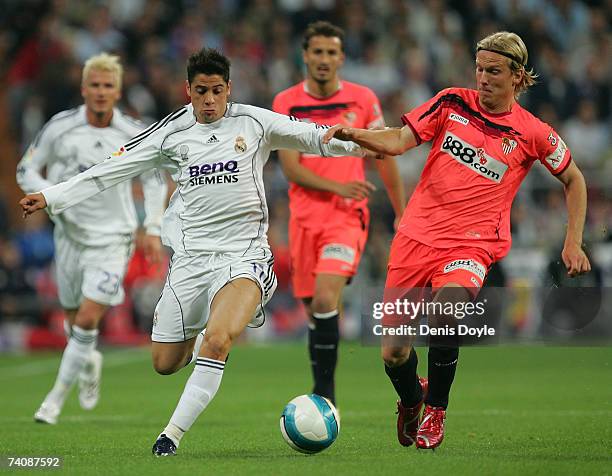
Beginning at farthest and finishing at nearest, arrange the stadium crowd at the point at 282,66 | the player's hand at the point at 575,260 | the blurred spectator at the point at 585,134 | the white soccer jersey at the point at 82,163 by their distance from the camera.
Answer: the blurred spectator at the point at 585,134 < the stadium crowd at the point at 282,66 < the white soccer jersey at the point at 82,163 < the player's hand at the point at 575,260

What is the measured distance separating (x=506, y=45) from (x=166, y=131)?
2242 millimetres

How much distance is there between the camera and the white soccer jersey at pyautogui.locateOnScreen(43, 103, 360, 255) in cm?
770

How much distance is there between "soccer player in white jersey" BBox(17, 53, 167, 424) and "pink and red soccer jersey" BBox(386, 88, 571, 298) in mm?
3207

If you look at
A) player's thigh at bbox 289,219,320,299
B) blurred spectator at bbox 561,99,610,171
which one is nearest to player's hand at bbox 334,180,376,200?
player's thigh at bbox 289,219,320,299

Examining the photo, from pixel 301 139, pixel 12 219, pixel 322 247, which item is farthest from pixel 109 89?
pixel 12 219

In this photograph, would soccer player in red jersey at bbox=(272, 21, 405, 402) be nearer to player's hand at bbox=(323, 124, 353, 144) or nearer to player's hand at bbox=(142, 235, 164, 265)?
player's hand at bbox=(142, 235, 164, 265)

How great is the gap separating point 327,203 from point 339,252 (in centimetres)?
44

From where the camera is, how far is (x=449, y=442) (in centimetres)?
803

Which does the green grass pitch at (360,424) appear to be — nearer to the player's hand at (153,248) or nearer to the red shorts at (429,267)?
the red shorts at (429,267)

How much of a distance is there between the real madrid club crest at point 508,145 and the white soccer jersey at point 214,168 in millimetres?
927

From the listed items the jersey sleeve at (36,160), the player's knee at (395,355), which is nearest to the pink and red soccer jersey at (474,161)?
the player's knee at (395,355)

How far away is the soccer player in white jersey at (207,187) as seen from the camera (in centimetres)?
764

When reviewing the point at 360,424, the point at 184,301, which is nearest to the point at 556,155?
the point at 184,301

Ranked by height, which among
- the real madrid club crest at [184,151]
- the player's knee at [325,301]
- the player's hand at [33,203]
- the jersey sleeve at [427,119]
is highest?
the jersey sleeve at [427,119]
